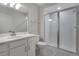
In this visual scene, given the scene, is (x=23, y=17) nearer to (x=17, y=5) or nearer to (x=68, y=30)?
(x=17, y=5)

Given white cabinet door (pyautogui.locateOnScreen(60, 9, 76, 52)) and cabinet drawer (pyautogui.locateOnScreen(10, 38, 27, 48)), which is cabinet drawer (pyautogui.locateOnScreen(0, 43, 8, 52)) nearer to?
cabinet drawer (pyautogui.locateOnScreen(10, 38, 27, 48))

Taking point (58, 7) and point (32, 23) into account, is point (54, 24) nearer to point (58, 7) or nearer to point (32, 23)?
point (58, 7)

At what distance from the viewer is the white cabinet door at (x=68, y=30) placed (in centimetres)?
169

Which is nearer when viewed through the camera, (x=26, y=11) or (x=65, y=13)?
(x=26, y=11)

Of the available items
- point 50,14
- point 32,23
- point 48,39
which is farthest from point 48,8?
point 48,39

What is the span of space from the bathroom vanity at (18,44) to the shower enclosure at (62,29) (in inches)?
14.6

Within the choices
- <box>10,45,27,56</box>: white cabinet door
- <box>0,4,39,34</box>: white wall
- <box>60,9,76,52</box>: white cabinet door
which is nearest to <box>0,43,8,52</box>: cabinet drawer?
<box>10,45,27,56</box>: white cabinet door

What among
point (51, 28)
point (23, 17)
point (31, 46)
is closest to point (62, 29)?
point (51, 28)

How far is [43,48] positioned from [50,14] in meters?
0.81

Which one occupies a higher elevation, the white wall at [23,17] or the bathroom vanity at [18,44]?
the white wall at [23,17]

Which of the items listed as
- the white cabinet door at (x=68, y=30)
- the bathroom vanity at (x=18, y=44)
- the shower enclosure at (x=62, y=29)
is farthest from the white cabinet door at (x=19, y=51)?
the white cabinet door at (x=68, y=30)

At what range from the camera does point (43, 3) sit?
1.41 m

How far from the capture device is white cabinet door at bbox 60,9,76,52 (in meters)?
1.69

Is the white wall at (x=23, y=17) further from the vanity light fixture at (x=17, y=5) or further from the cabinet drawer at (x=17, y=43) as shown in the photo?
the cabinet drawer at (x=17, y=43)
